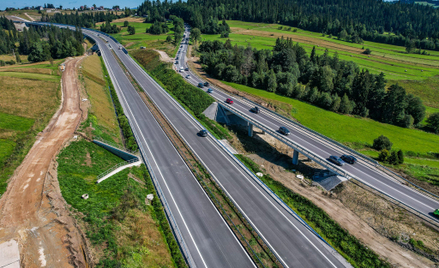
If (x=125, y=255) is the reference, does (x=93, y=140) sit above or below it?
above

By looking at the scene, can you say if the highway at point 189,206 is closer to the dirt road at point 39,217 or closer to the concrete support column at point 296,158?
the dirt road at point 39,217

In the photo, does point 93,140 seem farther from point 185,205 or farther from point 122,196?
point 185,205

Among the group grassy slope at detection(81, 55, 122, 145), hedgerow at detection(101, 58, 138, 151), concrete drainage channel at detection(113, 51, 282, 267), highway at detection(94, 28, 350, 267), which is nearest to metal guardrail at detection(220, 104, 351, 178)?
highway at detection(94, 28, 350, 267)

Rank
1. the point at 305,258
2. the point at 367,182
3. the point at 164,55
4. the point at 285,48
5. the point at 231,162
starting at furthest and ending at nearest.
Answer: the point at 164,55, the point at 285,48, the point at 231,162, the point at 367,182, the point at 305,258

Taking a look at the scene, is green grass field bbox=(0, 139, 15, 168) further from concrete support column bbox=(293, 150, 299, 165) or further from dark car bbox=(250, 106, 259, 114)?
dark car bbox=(250, 106, 259, 114)

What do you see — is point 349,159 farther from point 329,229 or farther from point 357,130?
point 357,130

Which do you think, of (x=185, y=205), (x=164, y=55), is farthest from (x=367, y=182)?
(x=164, y=55)
